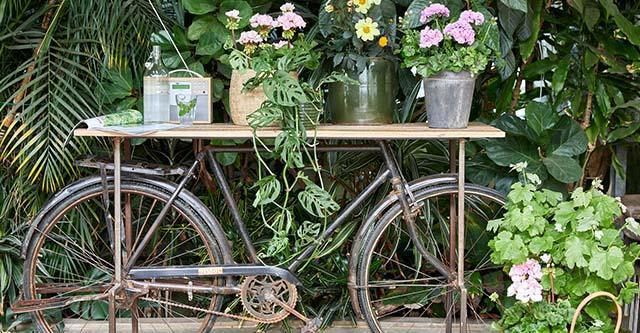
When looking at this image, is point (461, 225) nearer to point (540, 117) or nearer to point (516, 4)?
point (540, 117)

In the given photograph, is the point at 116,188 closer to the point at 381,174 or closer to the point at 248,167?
the point at 248,167

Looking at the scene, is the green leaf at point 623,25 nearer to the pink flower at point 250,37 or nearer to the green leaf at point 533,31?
the green leaf at point 533,31

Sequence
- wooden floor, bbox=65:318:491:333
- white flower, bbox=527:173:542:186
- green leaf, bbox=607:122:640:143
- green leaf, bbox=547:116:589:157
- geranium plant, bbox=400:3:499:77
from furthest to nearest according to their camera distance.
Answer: wooden floor, bbox=65:318:491:333 < green leaf, bbox=607:122:640:143 < green leaf, bbox=547:116:589:157 < white flower, bbox=527:173:542:186 < geranium plant, bbox=400:3:499:77

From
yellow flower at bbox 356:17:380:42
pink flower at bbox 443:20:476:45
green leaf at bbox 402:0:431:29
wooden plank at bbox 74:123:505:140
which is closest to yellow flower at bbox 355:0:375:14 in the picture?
yellow flower at bbox 356:17:380:42

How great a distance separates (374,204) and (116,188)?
96 centimetres

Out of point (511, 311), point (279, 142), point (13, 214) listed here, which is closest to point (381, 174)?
point (279, 142)

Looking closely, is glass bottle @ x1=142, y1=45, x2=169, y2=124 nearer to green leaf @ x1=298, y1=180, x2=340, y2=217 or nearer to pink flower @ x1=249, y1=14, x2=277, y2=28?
pink flower @ x1=249, y1=14, x2=277, y2=28

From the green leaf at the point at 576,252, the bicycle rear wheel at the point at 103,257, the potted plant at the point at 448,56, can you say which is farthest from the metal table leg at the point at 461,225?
the bicycle rear wheel at the point at 103,257

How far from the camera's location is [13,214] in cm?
293

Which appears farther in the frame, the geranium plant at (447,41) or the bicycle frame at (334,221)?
the bicycle frame at (334,221)

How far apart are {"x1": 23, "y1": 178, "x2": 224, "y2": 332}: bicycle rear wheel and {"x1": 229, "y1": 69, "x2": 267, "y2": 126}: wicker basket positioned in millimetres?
349

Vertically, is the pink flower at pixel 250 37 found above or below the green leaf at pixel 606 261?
above

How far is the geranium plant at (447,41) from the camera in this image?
2.40m

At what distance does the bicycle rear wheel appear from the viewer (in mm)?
2617
